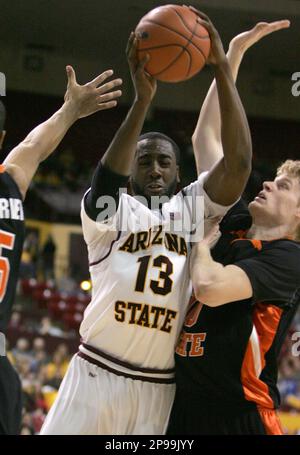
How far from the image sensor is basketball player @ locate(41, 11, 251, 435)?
137 inches

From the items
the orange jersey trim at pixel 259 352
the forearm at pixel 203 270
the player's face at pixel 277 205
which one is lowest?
the orange jersey trim at pixel 259 352

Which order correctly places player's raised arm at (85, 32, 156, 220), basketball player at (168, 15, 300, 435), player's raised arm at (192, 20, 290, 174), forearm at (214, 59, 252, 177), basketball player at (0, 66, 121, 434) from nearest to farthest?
basketball player at (0, 66, 121, 434) < player's raised arm at (85, 32, 156, 220) < forearm at (214, 59, 252, 177) < basketball player at (168, 15, 300, 435) < player's raised arm at (192, 20, 290, 174)

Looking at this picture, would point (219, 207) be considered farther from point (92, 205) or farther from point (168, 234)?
point (92, 205)

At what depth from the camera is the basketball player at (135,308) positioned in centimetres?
348

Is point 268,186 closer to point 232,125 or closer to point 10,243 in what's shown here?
point 232,125

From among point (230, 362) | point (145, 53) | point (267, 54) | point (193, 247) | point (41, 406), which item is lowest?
point (41, 406)

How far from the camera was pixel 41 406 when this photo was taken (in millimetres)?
8945

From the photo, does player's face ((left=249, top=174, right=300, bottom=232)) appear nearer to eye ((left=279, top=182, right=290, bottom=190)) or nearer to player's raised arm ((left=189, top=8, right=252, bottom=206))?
eye ((left=279, top=182, right=290, bottom=190))

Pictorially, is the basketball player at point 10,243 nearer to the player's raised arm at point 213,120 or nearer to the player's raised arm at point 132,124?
the player's raised arm at point 132,124

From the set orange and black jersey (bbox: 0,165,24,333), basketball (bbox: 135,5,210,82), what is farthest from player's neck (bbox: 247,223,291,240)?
orange and black jersey (bbox: 0,165,24,333)

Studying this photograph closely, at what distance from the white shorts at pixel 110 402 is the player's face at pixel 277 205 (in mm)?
824

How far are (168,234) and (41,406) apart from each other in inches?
227

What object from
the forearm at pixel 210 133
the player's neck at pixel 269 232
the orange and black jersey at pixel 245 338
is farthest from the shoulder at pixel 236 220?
the forearm at pixel 210 133
